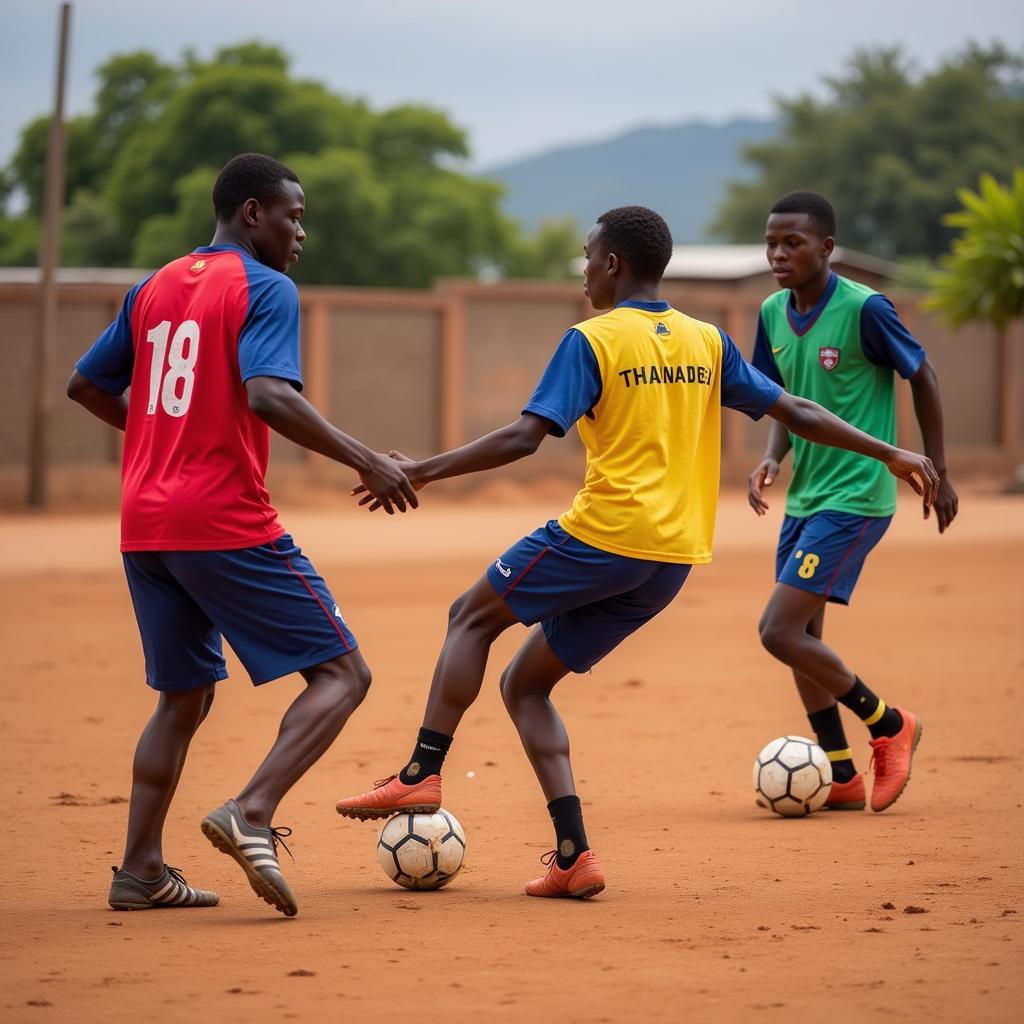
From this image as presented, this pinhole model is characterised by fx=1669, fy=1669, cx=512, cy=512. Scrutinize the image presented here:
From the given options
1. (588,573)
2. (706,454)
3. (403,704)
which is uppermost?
(706,454)

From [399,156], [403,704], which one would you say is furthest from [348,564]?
[399,156]

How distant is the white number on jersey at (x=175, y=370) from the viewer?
15.5ft

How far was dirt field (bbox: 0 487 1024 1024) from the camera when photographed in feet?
13.0

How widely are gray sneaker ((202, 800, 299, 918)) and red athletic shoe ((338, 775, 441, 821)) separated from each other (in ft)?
1.50

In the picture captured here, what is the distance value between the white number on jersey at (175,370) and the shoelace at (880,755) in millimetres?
3209

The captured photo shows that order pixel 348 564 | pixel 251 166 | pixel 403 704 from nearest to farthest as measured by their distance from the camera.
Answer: pixel 251 166 → pixel 403 704 → pixel 348 564

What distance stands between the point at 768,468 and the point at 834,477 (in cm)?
32

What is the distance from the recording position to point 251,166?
4.94 metres

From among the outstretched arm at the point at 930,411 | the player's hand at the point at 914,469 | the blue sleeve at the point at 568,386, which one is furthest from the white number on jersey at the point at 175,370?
the outstretched arm at the point at 930,411

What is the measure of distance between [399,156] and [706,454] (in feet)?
188

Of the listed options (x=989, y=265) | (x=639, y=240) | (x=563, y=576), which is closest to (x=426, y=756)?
(x=563, y=576)

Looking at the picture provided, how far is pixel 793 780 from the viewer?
251 inches

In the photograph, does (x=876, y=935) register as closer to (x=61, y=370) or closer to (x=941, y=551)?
(x=941, y=551)

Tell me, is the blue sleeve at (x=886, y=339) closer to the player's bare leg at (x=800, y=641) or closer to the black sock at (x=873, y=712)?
the player's bare leg at (x=800, y=641)
